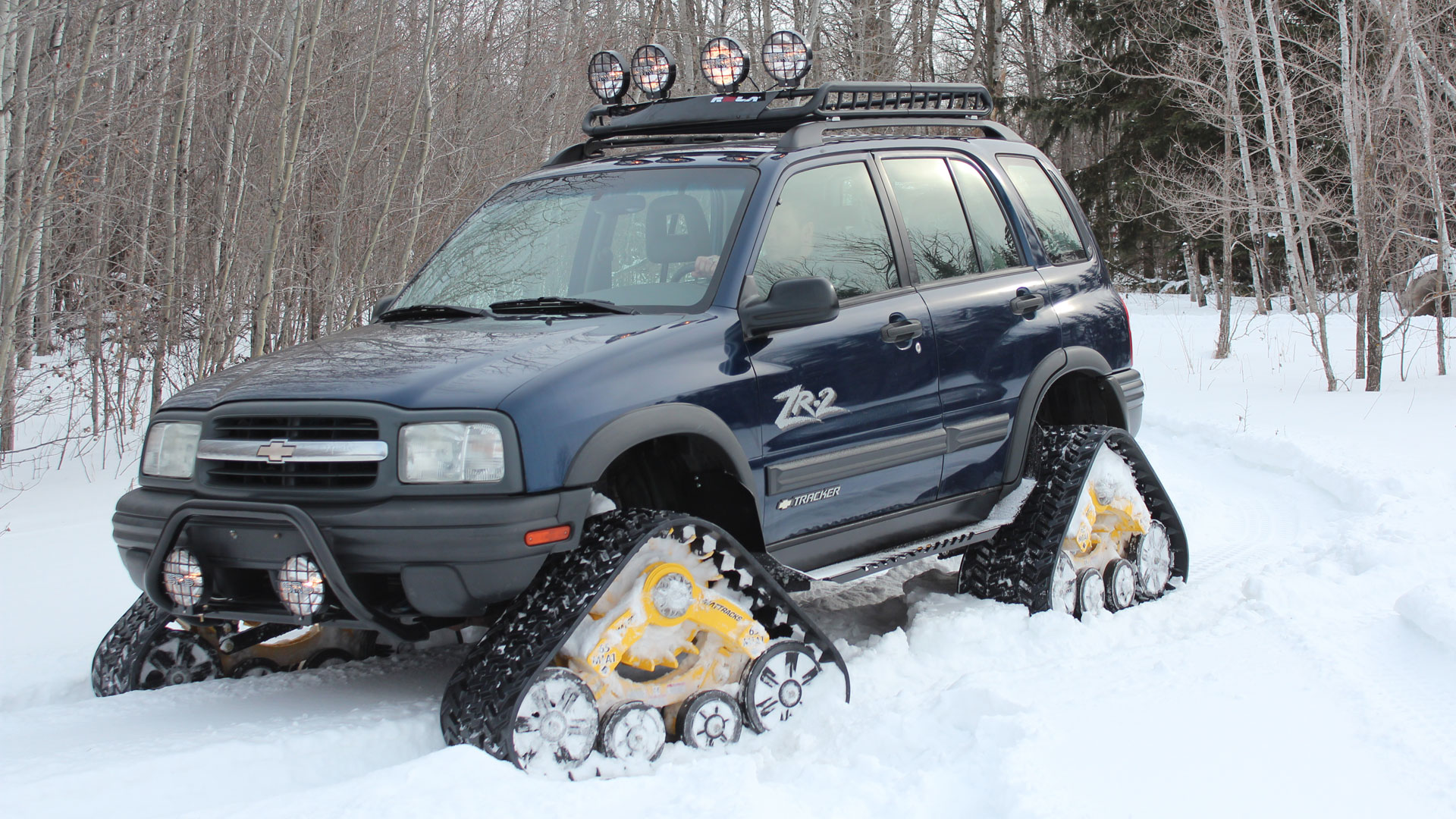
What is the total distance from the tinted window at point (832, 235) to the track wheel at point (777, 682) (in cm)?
123

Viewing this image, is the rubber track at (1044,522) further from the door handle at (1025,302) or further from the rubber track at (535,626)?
the rubber track at (535,626)

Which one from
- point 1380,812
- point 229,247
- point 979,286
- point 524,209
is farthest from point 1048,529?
point 229,247

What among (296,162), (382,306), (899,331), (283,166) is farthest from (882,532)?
(296,162)

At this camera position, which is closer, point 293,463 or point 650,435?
point 293,463

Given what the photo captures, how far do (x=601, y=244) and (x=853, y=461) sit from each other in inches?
47.2

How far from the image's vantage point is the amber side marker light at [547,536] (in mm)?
3406

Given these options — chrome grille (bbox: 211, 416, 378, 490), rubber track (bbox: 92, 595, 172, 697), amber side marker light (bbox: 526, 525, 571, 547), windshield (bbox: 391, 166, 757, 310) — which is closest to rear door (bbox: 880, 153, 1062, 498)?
windshield (bbox: 391, 166, 757, 310)

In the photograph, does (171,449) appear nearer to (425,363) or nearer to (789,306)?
(425,363)

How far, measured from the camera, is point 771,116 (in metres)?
4.94

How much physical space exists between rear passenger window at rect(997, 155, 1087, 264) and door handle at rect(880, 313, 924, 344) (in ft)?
4.11

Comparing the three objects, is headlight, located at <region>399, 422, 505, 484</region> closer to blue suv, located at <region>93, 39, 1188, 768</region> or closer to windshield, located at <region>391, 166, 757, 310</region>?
blue suv, located at <region>93, 39, 1188, 768</region>

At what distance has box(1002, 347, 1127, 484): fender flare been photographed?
518 centimetres

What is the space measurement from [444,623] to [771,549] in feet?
3.66

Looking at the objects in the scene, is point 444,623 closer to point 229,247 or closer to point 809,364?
point 809,364
